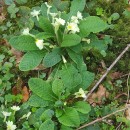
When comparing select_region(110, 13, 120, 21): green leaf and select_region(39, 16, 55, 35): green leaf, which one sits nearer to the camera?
select_region(39, 16, 55, 35): green leaf

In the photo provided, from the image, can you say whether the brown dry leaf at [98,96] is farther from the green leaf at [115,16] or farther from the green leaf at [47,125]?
the green leaf at [115,16]

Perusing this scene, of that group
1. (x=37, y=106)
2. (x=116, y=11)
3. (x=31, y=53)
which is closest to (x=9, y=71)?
(x=31, y=53)

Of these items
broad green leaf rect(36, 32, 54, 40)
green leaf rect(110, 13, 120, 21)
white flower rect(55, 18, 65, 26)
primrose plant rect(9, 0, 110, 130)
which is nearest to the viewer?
primrose plant rect(9, 0, 110, 130)

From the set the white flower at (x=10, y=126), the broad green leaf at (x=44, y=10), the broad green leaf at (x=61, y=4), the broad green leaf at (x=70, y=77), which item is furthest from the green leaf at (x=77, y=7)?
the white flower at (x=10, y=126)

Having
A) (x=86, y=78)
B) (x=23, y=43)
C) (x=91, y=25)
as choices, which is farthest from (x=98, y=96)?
(x=23, y=43)

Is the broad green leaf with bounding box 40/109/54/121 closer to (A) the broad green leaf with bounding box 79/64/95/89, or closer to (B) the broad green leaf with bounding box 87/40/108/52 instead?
(A) the broad green leaf with bounding box 79/64/95/89

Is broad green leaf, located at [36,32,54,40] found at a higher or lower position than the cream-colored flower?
lower

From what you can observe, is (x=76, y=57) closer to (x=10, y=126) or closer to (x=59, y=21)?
(x=59, y=21)

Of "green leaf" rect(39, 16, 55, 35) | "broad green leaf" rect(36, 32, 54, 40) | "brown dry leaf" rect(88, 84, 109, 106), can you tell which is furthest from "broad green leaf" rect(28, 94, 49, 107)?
"green leaf" rect(39, 16, 55, 35)

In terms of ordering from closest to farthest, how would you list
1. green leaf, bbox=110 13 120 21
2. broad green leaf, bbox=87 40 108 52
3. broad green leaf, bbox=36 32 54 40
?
broad green leaf, bbox=36 32 54 40
broad green leaf, bbox=87 40 108 52
green leaf, bbox=110 13 120 21
